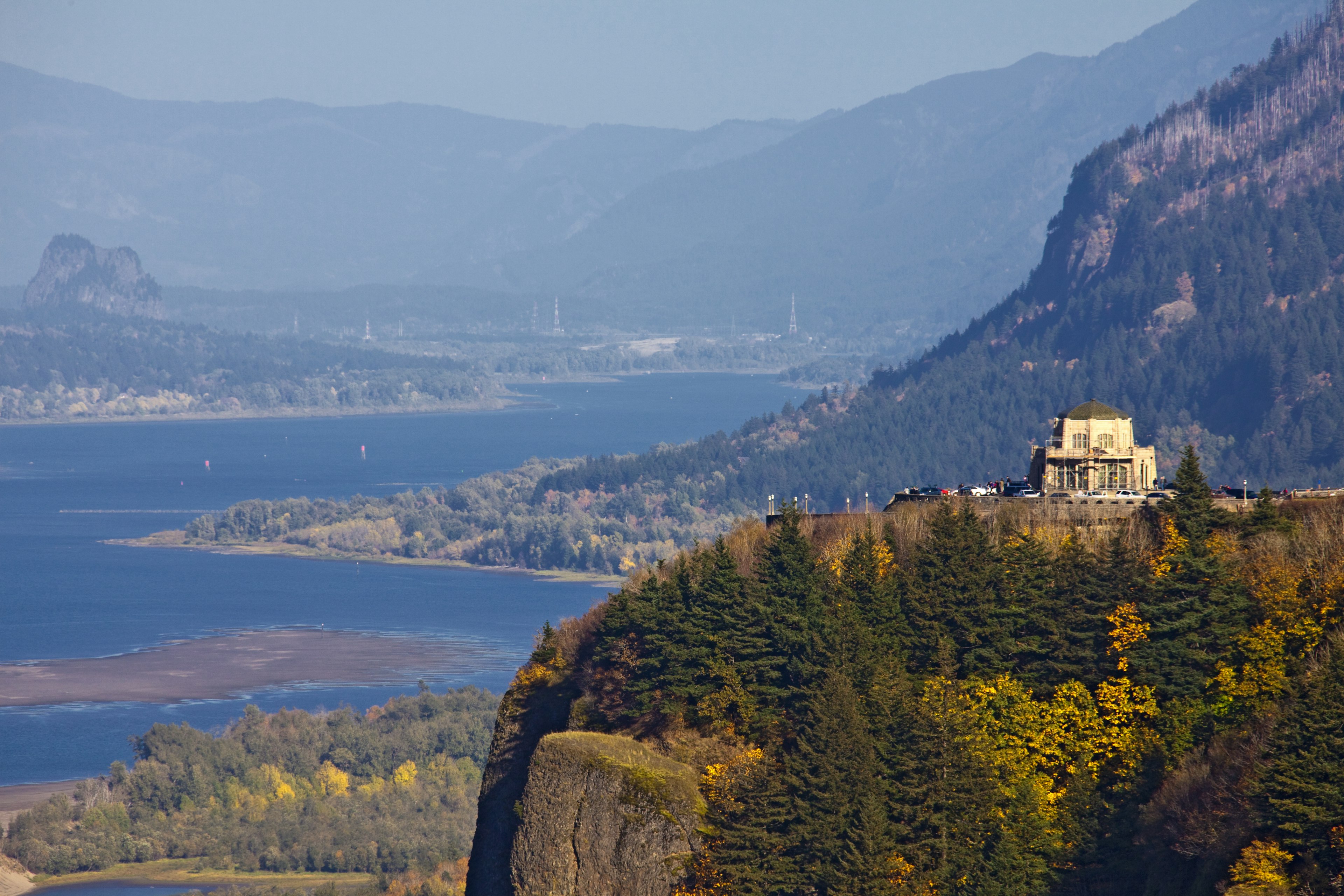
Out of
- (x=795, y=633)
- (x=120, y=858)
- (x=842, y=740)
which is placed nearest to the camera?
(x=842, y=740)

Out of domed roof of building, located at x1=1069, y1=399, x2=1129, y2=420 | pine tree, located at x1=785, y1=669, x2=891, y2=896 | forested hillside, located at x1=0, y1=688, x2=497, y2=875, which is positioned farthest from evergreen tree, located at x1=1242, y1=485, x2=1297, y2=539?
forested hillside, located at x1=0, y1=688, x2=497, y2=875

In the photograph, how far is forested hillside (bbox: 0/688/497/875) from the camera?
14075cm

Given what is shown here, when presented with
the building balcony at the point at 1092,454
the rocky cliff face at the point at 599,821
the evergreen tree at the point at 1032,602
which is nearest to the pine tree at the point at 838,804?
the rocky cliff face at the point at 599,821

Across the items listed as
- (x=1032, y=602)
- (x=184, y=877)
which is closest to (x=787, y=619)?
(x=1032, y=602)

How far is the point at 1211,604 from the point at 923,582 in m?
11.2

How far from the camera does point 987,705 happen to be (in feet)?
262

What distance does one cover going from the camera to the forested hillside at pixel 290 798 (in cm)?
14075

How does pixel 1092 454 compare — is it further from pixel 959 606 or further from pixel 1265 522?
pixel 959 606

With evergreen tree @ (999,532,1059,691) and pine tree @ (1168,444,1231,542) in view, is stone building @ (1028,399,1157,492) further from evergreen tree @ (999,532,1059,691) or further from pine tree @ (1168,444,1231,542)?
pine tree @ (1168,444,1231,542)

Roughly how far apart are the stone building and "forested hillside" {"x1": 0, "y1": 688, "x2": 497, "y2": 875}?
47.3 metres

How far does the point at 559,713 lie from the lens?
90.4m

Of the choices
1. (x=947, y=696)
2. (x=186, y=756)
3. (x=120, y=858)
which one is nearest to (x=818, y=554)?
(x=947, y=696)

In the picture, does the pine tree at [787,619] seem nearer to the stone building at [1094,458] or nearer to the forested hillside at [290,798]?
the stone building at [1094,458]

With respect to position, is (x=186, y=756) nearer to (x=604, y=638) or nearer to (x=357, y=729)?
(x=357, y=729)
